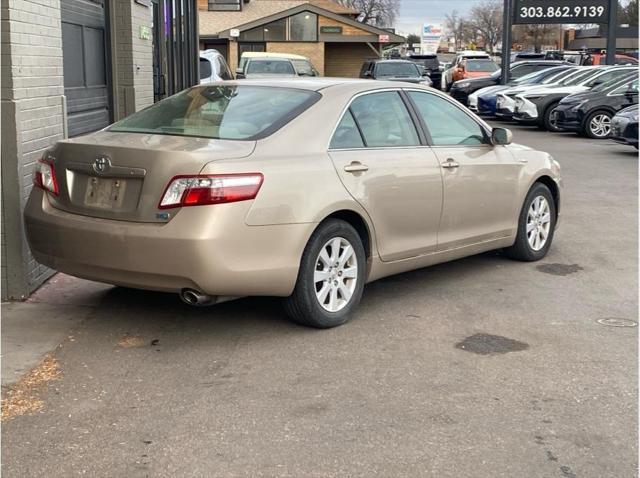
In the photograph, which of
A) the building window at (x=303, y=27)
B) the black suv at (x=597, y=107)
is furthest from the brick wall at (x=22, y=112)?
the building window at (x=303, y=27)

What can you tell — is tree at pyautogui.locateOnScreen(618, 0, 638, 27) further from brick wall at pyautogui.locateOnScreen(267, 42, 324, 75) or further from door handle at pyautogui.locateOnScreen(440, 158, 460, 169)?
door handle at pyautogui.locateOnScreen(440, 158, 460, 169)

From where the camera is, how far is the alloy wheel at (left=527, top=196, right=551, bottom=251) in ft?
24.5

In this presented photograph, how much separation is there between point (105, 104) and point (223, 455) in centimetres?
660

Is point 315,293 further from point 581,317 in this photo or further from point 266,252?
point 581,317

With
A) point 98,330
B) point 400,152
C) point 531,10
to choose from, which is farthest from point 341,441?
point 531,10

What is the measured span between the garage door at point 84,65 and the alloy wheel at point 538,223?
14.0 ft

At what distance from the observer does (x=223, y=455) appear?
368cm

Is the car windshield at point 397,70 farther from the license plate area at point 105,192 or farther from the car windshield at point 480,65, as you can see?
the license plate area at point 105,192

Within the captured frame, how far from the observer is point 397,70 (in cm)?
2748

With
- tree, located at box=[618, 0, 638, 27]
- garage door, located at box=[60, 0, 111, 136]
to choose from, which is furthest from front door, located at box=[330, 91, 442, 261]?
tree, located at box=[618, 0, 638, 27]

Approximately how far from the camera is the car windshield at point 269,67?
2295 centimetres

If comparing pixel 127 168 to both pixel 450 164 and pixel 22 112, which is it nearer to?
pixel 22 112

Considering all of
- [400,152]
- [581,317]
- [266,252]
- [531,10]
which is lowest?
[581,317]

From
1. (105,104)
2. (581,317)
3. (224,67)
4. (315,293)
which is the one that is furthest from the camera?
(224,67)
